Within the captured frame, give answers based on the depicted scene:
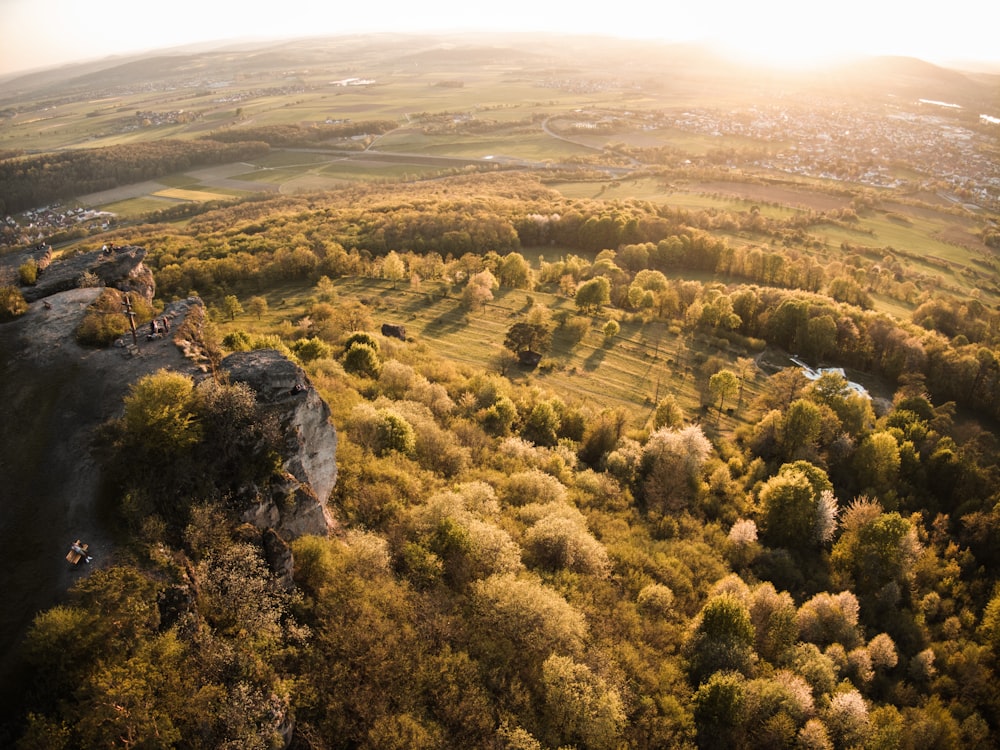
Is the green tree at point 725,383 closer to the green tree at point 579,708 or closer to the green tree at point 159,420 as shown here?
the green tree at point 579,708

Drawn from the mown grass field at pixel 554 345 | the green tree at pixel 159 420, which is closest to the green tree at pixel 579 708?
the green tree at pixel 159 420

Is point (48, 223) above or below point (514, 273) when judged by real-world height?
above

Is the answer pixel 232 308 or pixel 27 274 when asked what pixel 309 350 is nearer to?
pixel 232 308

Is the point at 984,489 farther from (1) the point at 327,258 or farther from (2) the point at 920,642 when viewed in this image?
(1) the point at 327,258

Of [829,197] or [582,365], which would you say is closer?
[582,365]

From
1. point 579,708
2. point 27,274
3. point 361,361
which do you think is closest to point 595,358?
point 361,361

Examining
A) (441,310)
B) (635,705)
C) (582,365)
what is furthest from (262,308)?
(635,705)
